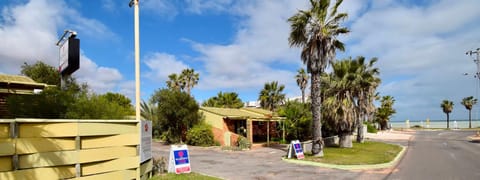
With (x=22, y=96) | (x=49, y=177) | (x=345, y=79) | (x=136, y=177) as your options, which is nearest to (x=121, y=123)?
(x=136, y=177)

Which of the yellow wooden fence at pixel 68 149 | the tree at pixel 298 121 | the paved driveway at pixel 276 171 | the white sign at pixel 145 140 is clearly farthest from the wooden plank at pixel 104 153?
the tree at pixel 298 121

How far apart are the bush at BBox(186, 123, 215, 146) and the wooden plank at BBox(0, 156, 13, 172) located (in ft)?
62.5

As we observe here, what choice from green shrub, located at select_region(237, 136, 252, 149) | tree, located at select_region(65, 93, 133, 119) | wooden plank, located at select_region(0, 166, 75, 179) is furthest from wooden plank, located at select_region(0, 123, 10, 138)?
green shrub, located at select_region(237, 136, 252, 149)

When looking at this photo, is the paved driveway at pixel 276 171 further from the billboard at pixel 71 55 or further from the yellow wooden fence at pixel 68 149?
the billboard at pixel 71 55

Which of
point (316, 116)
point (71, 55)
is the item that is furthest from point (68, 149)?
point (316, 116)

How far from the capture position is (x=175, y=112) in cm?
2331

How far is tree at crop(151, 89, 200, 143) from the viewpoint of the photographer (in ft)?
76.5

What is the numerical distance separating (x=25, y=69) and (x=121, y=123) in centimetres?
2153

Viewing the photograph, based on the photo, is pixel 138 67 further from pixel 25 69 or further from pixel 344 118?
pixel 25 69

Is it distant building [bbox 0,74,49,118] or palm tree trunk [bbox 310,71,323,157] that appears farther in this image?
palm tree trunk [bbox 310,71,323,157]

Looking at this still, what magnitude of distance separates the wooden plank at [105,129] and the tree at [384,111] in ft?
182

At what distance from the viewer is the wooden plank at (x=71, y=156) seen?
4629 mm

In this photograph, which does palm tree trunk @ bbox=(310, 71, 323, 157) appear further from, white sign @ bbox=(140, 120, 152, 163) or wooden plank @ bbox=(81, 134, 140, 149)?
wooden plank @ bbox=(81, 134, 140, 149)

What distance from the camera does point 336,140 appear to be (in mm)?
24094
